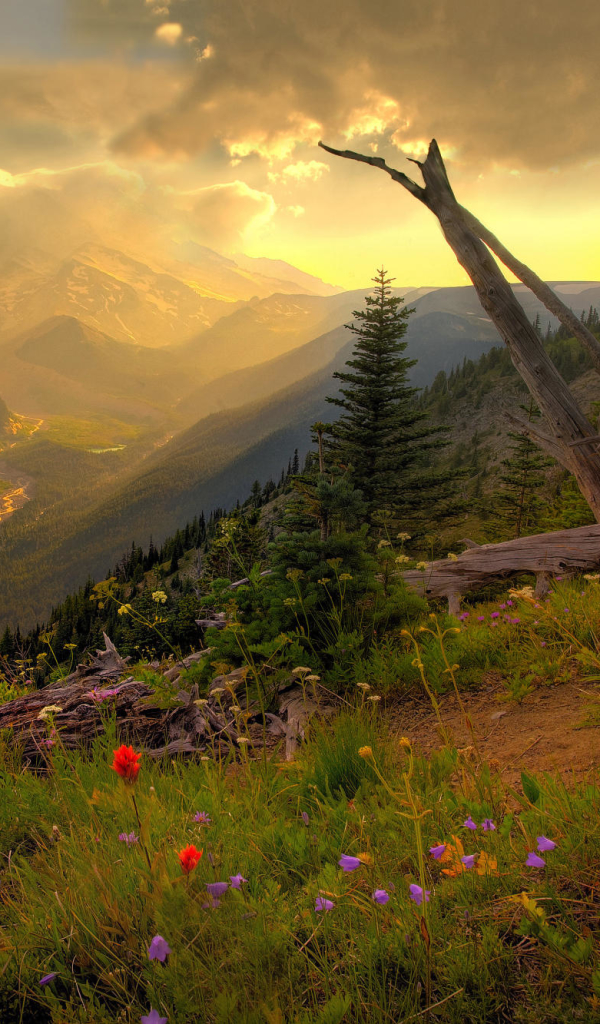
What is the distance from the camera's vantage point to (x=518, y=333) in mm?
5996

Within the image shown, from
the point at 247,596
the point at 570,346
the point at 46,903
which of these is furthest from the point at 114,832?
the point at 570,346

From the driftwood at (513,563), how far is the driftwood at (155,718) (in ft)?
11.1

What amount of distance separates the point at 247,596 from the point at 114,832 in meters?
2.99

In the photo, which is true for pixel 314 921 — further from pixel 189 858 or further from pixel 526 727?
pixel 526 727

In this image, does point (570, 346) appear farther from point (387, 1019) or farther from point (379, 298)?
point (387, 1019)

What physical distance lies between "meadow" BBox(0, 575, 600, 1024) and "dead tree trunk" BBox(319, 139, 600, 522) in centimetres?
425

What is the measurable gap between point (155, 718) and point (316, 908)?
345cm

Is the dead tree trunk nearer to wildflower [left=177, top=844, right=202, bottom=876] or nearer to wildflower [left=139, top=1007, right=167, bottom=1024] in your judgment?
wildflower [left=177, top=844, right=202, bottom=876]

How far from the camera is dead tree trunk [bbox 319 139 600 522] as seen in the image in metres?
5.69

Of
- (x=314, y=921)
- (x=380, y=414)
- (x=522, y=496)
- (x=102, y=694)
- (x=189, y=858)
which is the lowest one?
(x=522, y=496)

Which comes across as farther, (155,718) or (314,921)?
(155,718)

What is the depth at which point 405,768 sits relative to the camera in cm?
278

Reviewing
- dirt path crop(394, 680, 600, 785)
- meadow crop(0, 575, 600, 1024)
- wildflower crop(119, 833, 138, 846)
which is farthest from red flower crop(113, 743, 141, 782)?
dirt path crop(394, 680, 600, 785)

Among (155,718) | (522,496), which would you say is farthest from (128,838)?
(522,496)
